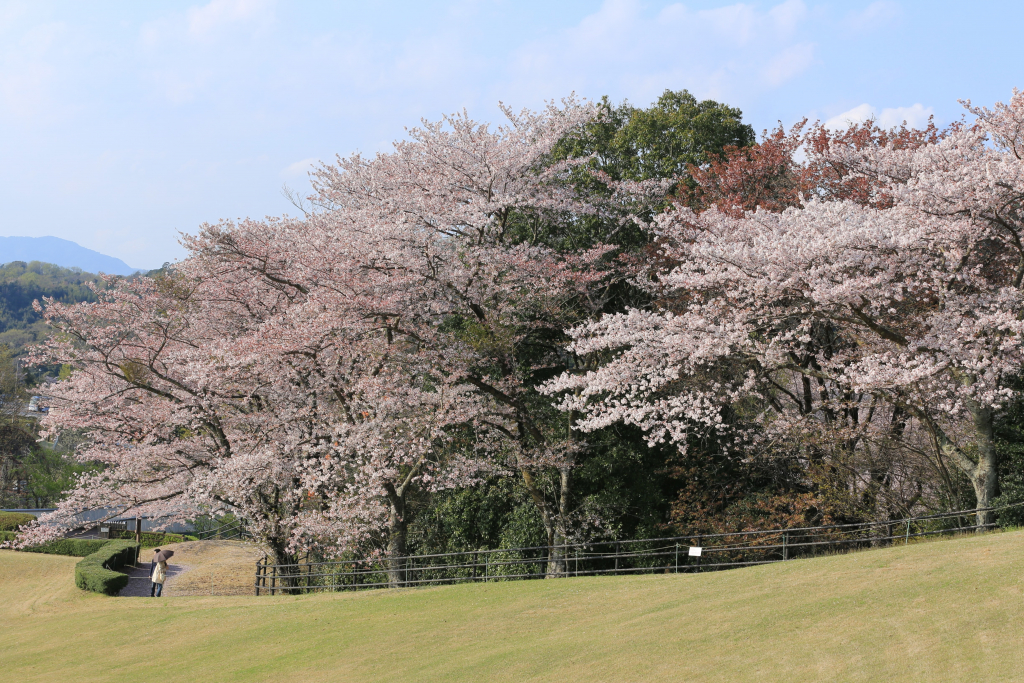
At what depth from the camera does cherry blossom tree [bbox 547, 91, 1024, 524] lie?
1290 cm

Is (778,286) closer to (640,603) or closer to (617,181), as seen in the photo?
(640,603)

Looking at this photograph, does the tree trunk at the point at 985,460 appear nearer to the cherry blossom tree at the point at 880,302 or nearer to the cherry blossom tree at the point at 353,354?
the cherry blossom tree at the point at 880,302

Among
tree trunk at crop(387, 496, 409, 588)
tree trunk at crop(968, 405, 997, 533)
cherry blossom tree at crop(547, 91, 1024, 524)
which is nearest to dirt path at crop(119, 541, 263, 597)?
tree trunk at crop(387, 496, 409, 588)

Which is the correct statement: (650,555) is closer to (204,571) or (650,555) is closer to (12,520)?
(204,571)

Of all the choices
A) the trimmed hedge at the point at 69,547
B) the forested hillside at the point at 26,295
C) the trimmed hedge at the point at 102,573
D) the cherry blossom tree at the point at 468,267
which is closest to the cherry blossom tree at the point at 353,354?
the cherry blossom tree at the point at 468,267

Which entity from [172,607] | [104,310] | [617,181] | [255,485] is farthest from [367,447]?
[617,181]

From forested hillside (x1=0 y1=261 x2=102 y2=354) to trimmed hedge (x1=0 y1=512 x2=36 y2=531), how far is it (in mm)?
58430

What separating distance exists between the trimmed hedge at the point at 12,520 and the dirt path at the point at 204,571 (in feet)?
18.1

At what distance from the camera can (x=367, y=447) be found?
1703cm

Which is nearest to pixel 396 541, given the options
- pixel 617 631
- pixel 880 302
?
pixel 617 631

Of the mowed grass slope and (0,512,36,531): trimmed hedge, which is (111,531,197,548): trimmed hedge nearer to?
(0,512,36,531): trimmed hedge

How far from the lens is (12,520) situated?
113 ft

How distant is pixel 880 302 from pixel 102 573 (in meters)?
23.1

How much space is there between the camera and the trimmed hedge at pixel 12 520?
34000mm
